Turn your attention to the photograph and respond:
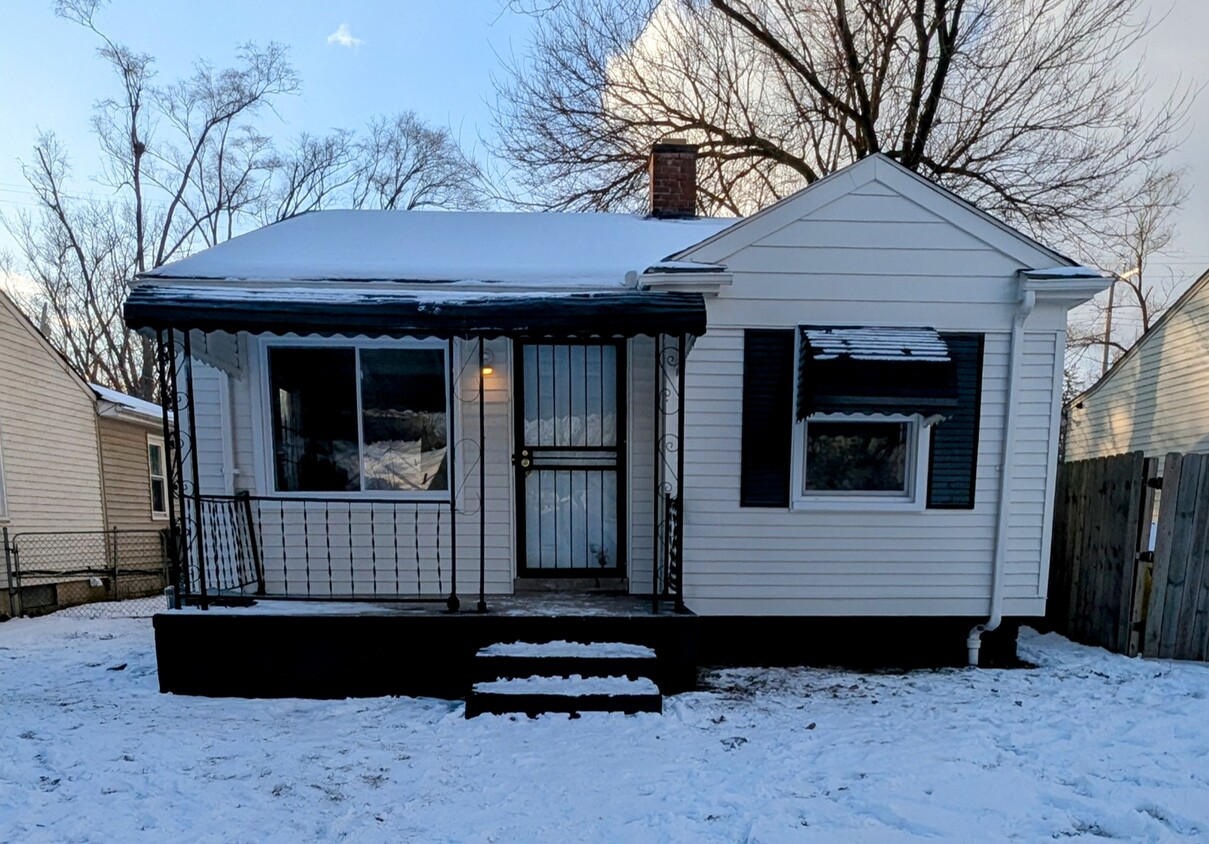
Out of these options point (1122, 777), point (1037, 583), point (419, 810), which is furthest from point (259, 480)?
point (1037, 583)

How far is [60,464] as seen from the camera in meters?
8.81

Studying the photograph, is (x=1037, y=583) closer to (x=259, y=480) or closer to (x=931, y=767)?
(x=931, y=767)

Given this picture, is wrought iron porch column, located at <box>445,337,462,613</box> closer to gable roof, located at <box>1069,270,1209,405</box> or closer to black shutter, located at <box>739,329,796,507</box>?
black shutter, located at <box>739,329,796,507</box>

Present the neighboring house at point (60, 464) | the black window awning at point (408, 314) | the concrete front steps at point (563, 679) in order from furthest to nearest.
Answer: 1. the neighboring house at point (60, 464)
2. the black window awning at point (408, 314)
3. the concrete front steps at point (563, 679)

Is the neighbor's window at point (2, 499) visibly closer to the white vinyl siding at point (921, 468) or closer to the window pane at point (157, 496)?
the window pane at point (157, 496)

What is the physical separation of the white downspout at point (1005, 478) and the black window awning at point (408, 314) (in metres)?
2.54

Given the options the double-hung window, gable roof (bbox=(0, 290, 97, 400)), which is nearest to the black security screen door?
the double-hung window

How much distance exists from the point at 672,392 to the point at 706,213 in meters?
8.61

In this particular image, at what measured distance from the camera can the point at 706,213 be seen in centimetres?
1198

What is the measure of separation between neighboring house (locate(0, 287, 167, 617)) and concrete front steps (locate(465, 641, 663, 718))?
7.91 meters

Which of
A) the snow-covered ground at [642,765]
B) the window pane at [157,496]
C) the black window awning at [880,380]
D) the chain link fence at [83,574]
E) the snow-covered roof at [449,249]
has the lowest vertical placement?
the chain link fence at [83,574]

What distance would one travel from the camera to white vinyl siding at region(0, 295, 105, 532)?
26.1ft

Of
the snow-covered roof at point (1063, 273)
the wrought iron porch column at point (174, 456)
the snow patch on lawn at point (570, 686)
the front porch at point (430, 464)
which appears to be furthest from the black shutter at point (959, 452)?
the wrought iron porch column at point (174, 456)

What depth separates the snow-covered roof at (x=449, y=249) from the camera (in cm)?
445
